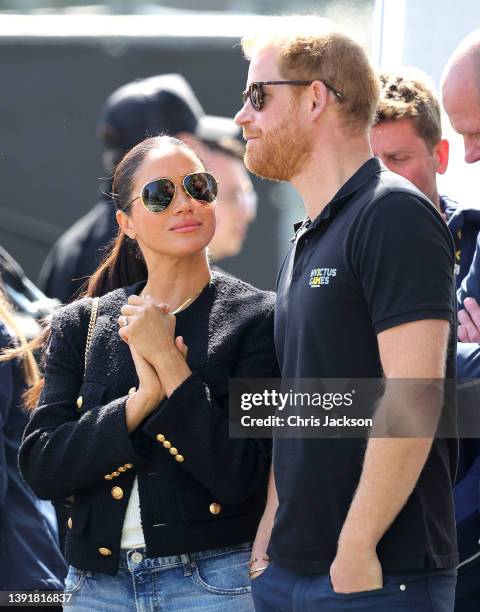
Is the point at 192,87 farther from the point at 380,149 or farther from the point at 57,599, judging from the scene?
the point at 57,599

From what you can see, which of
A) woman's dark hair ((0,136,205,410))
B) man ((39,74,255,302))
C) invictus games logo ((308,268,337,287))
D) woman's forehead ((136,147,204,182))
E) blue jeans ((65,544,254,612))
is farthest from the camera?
man ((39,74,255,302))

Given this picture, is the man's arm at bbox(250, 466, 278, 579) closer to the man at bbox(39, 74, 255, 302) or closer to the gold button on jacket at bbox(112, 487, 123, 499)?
the gold button on jacket at bbox(112, 487, 123, 499)

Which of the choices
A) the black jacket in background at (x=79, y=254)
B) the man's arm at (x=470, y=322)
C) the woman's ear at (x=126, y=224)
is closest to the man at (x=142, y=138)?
the black jacket in background at (x=79, y=254)

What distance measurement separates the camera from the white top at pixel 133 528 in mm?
2470

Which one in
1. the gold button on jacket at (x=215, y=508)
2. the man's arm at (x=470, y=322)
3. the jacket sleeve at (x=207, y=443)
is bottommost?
the gold button on jacket at (x=215, y=508)

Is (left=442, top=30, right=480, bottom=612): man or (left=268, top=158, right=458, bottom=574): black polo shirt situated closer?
(left=268, top=158, right=458, bottom=574): black polo shirt

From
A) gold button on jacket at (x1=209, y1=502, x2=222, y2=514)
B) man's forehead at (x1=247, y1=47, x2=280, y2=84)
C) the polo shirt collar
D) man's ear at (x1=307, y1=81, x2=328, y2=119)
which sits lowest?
gold button on jacket at (x1=209, y1=502, x2=222, y2=514)

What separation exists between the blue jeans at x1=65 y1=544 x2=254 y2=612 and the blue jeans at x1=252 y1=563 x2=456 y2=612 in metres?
0.24

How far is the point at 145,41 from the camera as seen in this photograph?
Answer: 5.04 metres

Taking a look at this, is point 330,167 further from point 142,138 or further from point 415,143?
point 142,138

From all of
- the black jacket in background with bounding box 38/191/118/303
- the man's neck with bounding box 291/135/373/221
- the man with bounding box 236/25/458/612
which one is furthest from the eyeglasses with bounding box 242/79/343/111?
the black jacket in background with bounding box 38/191/118/303

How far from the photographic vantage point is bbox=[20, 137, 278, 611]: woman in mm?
2449

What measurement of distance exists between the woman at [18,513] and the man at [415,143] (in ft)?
4.02

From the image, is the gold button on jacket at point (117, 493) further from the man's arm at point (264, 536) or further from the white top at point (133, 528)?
the man's arm at point (264, 536)
